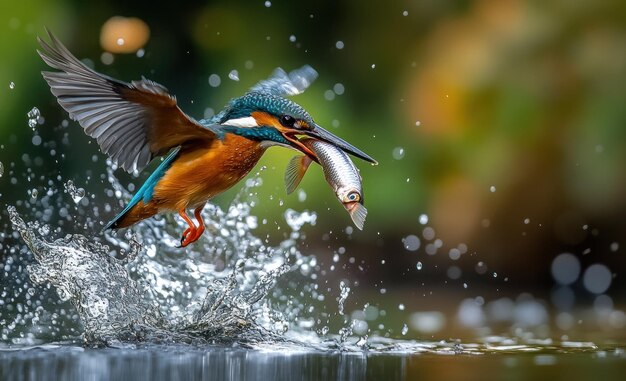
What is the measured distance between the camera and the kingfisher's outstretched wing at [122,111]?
2.73 meters

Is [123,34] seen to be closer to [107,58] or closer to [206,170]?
[107,58]

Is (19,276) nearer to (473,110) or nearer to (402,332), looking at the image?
(402,332)

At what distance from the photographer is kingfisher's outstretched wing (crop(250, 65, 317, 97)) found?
11.0 ft

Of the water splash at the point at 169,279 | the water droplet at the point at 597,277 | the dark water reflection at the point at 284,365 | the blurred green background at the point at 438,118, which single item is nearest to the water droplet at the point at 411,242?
the blurred green background at the point at 438,118

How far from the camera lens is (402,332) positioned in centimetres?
359

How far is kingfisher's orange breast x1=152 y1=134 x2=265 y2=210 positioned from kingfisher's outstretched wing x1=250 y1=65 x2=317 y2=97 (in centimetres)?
36

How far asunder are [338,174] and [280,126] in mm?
260

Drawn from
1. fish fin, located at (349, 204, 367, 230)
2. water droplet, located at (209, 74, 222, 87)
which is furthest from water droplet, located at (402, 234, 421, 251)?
fish fin, located at (349, 204, 367, 230)

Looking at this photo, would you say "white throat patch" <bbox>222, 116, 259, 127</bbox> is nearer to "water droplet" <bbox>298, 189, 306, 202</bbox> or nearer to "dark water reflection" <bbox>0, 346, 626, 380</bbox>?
Result: "dark water reflection" <bbox>0, 346, 626, 380</bbox>

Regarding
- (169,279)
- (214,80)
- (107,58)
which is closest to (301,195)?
(214,80)

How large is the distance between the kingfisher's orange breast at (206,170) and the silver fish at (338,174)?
12cm

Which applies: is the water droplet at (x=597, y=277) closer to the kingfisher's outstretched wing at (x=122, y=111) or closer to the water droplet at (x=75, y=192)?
the water droplet at (x=75, y=192)

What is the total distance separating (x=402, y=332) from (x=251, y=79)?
2.31 metres

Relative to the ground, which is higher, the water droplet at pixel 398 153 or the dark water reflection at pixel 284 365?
the water droplet at pixel 398 153
